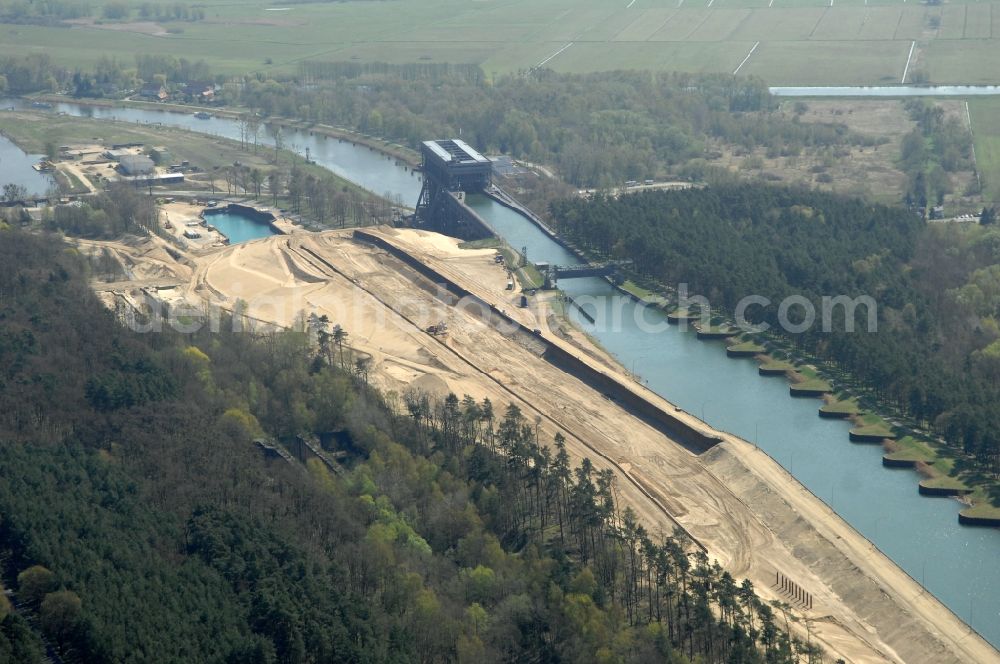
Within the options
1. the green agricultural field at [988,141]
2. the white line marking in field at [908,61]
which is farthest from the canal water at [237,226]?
the white line marking in field at [908,61]

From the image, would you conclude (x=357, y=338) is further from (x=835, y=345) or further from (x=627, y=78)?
(x=627, y=78)

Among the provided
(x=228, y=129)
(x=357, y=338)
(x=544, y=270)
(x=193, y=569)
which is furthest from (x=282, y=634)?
(x=228, y=129)

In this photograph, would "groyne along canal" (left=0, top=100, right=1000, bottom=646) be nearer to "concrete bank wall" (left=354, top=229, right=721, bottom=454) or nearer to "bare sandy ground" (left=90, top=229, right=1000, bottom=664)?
"bare sandy ground" (left=90, top=229, right=1000, bottom=664)

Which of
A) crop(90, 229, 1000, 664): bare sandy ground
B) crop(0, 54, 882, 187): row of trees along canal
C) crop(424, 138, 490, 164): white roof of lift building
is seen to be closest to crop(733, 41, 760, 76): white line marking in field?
crop(0, 54, 882, 187): row of trees along canal

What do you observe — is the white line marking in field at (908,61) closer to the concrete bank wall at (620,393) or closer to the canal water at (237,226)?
the canal water at (237,226)

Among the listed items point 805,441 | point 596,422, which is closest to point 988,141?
point 805,441

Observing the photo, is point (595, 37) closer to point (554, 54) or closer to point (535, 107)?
point (554, 54)
